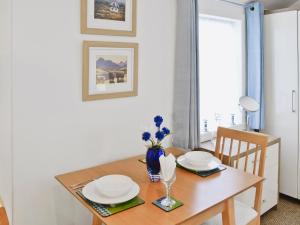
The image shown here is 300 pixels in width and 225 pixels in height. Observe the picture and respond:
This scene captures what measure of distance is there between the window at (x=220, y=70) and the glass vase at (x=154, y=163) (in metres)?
1.26

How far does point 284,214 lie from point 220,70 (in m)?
1.55

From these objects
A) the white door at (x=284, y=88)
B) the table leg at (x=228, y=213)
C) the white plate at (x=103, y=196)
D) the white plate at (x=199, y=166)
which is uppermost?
the white door at (x=284, y=88)

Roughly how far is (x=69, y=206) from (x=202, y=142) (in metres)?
1.38

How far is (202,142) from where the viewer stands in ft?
9.27

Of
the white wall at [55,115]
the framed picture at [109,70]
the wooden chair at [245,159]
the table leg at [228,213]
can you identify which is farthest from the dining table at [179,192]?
the framed picture at [109,70]

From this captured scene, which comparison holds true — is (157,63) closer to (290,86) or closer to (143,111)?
(143,111)

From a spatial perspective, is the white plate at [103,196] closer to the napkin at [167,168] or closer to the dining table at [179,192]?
the dining table at [179,192]

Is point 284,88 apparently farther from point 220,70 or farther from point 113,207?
point 113,207

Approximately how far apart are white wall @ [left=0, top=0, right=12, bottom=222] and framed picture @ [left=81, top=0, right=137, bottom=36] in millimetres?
436

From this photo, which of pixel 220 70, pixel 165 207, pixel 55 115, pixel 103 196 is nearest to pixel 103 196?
pixel 103 196

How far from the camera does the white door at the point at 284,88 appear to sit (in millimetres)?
2996

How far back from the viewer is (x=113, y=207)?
1.42 m

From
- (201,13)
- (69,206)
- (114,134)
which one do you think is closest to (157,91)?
(114,134)

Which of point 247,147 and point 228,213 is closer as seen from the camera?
point 228,213
